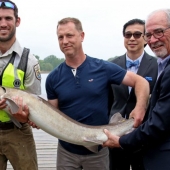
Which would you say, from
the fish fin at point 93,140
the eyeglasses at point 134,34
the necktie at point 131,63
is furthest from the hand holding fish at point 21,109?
the eyeglasses at point 134,34

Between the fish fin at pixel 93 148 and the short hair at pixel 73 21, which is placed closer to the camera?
the fish fin at pixel 93 148

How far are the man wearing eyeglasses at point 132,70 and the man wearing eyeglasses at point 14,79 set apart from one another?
1062mm

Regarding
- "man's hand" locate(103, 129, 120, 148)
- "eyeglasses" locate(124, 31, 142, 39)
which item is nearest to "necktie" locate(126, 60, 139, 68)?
"eyeglasses" locate(124, 31, 142, 39)

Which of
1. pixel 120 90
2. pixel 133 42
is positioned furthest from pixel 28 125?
pixel 133 42

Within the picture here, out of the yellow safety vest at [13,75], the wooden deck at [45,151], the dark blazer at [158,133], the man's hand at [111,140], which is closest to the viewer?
the dark blazer at [158,133]

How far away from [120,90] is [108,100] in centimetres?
35

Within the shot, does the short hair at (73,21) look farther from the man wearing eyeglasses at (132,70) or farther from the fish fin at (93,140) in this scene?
the fish fin at (93,140)

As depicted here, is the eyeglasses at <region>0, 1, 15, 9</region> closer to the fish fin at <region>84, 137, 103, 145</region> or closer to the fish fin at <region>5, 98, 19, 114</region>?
the fish fin at <region>5, 98, 19, 114</region>

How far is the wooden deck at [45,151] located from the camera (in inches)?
255

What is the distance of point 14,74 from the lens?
379cm

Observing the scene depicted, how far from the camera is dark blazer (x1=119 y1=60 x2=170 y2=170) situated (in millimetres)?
2744

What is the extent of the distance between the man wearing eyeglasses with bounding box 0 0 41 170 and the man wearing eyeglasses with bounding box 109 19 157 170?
3.49 ft

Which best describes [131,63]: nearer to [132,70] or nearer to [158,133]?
[132,70]

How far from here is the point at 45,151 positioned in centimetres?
757
